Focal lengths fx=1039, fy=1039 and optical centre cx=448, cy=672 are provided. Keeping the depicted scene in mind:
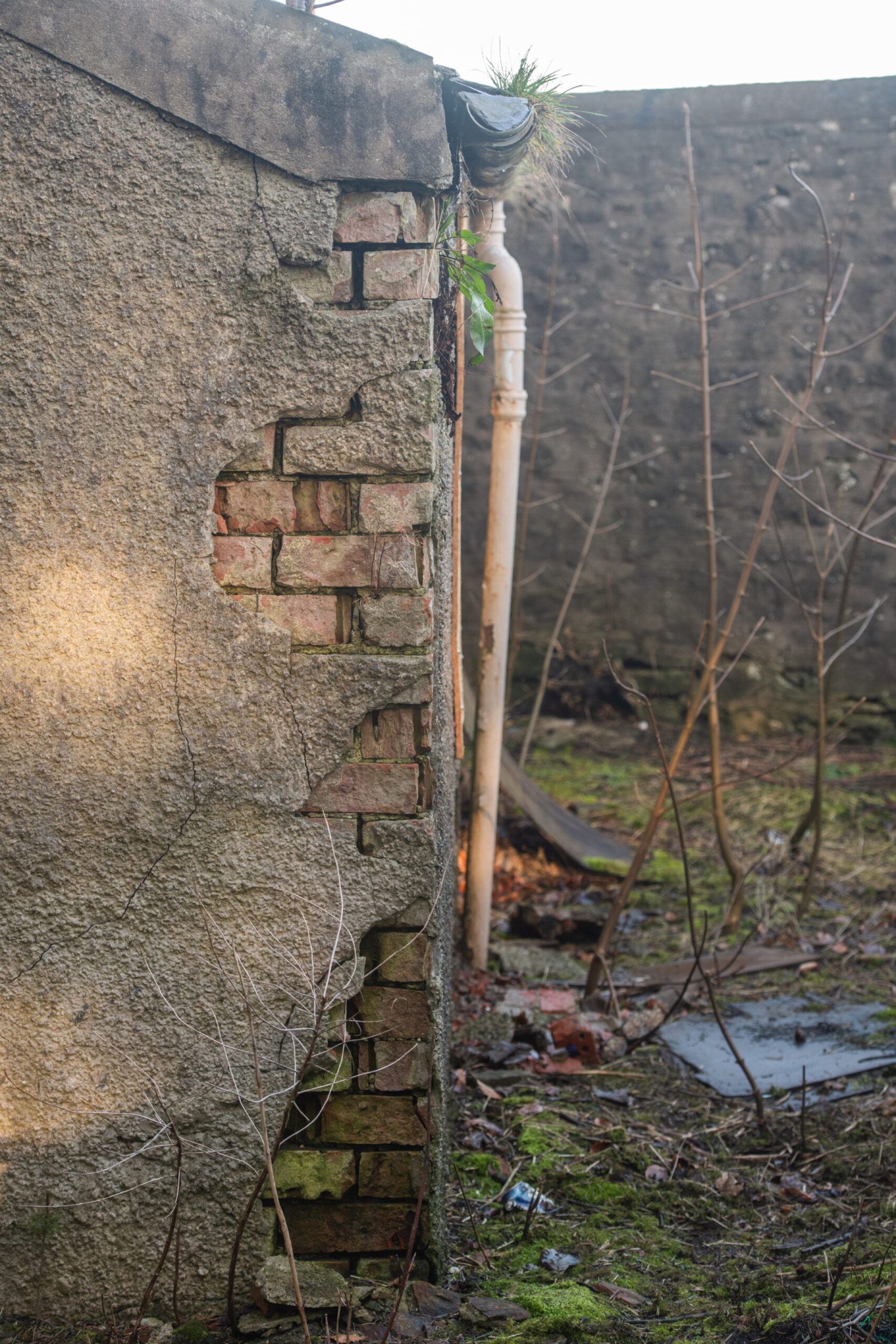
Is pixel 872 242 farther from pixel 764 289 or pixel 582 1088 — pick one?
pixel 582 1088

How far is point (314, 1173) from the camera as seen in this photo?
180 centimetres

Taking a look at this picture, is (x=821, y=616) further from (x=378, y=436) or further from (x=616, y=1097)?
(x=378, y=436)

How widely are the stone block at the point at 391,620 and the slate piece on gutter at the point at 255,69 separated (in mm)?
701

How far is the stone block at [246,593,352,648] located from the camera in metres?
1.75

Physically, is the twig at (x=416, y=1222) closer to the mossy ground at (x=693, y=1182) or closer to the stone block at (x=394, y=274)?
the mossy ground at (x=693, y=1182)

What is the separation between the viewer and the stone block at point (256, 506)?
1.74 metres

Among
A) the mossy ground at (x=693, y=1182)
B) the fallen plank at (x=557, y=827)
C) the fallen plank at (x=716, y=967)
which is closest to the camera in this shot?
the mossy ground at (x=693, y=1182)

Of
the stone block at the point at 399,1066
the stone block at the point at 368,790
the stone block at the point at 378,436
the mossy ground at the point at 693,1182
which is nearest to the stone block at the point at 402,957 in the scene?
the stone block at the point at 399,1066

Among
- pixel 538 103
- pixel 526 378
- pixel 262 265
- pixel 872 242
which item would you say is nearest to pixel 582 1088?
pixel 262 265

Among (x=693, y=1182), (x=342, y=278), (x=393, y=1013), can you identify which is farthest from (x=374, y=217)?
(x=693, y=1182)

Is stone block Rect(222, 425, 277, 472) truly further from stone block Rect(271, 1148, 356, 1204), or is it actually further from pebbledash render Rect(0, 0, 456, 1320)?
stone block Rect(271, 1148, 356, 1204)

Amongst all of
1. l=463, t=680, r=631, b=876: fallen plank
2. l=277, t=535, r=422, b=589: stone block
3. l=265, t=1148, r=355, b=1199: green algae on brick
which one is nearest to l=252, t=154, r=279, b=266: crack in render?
l=277, t=535, r=422, b=589: stone block

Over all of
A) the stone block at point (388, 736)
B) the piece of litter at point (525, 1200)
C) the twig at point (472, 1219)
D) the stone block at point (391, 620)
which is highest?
the stone block at point (391, 620)

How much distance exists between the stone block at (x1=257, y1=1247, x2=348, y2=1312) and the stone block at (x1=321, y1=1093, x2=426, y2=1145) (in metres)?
0.06
